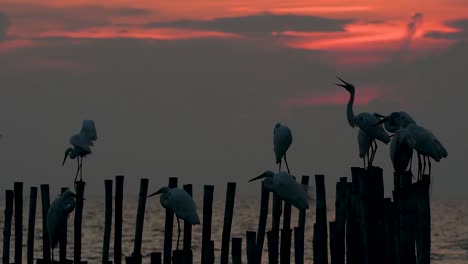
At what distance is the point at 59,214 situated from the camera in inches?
697

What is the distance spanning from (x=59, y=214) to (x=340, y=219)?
4405 millimetres

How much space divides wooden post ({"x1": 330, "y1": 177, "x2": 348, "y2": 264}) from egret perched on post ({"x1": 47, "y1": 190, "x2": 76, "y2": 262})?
13.7 feet

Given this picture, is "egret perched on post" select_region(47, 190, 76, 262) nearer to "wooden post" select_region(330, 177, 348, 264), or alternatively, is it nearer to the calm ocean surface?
"wooden post" select_region(330, 177, 348, 264)

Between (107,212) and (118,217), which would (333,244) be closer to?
(118,217)

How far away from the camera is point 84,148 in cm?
2200

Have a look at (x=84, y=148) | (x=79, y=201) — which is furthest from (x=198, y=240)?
(x=79, y=201)

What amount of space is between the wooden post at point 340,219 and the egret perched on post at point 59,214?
417 cm

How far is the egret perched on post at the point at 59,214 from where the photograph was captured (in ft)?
58.0

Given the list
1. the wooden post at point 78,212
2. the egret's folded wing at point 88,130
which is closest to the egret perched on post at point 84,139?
the egret's folded wing at point 88,130

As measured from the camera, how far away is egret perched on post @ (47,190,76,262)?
17.7m

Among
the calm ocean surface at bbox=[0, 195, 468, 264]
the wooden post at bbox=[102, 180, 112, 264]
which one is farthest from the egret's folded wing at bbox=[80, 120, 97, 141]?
the calm ocean surface at bbox=[0, 195, 468, 264]

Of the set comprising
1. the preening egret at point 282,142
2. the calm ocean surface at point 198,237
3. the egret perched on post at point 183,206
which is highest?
the preening egret at point 282,142

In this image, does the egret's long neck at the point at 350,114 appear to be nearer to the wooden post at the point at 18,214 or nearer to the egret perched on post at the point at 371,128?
the egret perched on post at the point at 371,128

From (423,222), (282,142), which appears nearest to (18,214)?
(282,142)
